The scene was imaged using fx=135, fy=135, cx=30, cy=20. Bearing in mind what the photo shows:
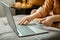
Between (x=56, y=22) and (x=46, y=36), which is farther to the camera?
(x=56, y=22)

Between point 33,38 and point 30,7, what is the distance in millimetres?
1710

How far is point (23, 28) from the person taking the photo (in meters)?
1.21

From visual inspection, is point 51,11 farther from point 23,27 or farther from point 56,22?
point 23,27

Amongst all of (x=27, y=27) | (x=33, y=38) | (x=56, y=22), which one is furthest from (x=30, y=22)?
(x=33, y=38)

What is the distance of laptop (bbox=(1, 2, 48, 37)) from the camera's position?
1030 mm

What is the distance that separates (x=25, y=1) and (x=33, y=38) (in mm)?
1838

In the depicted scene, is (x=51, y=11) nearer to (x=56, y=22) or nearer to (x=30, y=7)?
(x=56, y=22)

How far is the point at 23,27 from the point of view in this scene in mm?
1235

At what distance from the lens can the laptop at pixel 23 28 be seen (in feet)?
3.38

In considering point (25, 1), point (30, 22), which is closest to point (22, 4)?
point (25, 1)

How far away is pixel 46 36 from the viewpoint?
1067 millimetres

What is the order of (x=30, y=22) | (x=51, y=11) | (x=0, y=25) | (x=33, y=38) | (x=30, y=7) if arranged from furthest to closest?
(x=30, y=7) < (x=51, y=11) < (x=30, y=22) < (x=0, y=25) < (x=33, y=38)

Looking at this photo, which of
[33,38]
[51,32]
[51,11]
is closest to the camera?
[33,38]

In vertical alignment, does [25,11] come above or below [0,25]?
below
